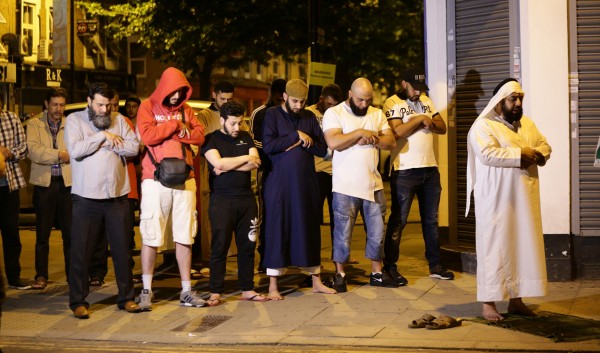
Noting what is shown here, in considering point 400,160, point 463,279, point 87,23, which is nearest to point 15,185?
point 400,160

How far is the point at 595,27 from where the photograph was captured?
10.6 metres

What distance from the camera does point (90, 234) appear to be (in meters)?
9.45

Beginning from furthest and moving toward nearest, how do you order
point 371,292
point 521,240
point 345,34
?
point 345,34
point 371,292
point 521,240

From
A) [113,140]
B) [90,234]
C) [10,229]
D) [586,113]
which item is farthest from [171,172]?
[586,113]

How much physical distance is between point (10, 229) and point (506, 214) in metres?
5.13

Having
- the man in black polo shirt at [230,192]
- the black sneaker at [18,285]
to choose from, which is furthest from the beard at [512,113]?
the black sneaker at [18,285]

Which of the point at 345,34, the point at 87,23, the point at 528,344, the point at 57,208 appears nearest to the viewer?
the point at 528,344

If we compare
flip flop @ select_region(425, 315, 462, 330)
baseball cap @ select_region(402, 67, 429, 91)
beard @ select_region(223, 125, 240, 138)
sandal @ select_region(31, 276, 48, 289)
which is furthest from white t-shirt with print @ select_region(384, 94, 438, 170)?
sandal @ select_region(31, 276, 48, 289)

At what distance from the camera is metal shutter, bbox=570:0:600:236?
10.6m

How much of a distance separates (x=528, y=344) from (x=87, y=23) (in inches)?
1117

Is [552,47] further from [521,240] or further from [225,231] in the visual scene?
[225,231]

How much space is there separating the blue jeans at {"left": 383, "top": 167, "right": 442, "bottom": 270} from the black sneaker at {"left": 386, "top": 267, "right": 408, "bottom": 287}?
6 cm

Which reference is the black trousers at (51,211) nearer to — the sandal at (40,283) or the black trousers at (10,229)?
the sandal at (40,283)

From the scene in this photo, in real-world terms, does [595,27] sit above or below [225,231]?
above
